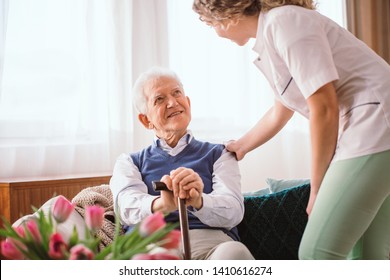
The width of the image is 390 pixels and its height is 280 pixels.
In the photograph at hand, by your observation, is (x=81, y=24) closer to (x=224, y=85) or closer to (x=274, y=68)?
(x=224, y=85)

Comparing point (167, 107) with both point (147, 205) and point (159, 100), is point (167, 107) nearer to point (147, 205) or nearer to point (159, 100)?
point (159, 100)

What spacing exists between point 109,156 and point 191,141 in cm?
117

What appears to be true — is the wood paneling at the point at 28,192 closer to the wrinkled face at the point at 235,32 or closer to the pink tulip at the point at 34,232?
the wrinkled face at the point at 235,32

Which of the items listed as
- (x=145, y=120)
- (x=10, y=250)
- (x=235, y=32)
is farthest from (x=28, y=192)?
(x=10, y=250)

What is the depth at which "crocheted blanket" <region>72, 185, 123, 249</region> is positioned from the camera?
1894 millimetres

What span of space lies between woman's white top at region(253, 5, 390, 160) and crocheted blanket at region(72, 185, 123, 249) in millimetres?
769

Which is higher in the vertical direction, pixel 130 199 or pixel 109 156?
pixel 130 199

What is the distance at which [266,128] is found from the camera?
1.81 m

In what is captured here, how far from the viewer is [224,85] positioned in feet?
11.3

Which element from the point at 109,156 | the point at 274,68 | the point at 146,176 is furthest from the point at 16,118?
the point at 274,68

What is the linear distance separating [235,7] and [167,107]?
586mm

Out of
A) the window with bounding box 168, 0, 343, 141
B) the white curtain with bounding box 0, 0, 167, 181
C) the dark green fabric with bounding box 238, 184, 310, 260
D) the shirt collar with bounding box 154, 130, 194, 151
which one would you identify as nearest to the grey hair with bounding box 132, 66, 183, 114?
the shirt collar with bounding box 154, 130, 194, 151
